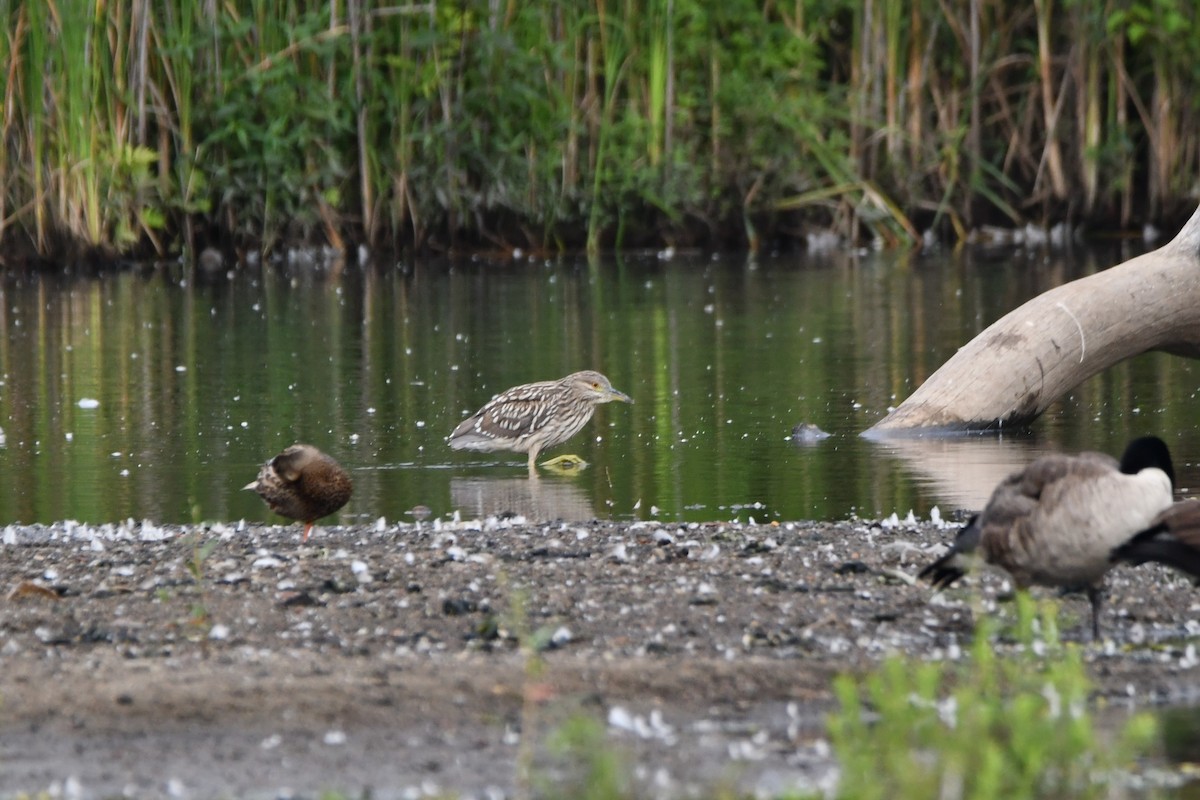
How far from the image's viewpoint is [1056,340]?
40.3 ft

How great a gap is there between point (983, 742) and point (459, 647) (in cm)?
256

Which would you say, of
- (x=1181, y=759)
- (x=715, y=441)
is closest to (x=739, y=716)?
(x=1181, y=759)

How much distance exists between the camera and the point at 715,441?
490 inches

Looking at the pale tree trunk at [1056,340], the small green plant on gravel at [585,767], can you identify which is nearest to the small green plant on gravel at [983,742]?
the small green plant on gravel at [585,767]

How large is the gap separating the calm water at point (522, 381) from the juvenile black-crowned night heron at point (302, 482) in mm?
781

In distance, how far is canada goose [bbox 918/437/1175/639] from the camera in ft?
21.9

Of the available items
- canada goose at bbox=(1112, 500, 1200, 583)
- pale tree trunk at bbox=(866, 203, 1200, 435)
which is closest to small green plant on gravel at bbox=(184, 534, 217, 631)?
canada goose at bbox=(1112, 500, 1200, 583)

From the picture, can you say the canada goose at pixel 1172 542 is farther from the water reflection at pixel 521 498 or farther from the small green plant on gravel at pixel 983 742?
the water reflection at pixel 521 498

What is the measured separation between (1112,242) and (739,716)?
73.4 feet

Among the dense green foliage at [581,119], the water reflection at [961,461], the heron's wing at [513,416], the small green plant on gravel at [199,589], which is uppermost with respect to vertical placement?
the dense green foliage at [581,119]

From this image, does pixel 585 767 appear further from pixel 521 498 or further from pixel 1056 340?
pixel 1056 340

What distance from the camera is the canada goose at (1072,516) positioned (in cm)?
667

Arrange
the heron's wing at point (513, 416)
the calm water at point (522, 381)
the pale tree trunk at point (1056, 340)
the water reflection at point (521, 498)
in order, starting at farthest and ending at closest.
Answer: the pale tree trunk at point (1056, 340), the heron's wing at point (513, 416), the calm water at point (522, 381), the water reflection at point (521, 498)

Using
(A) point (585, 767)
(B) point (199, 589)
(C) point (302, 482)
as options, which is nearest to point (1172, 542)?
(A) point (585, 767)
